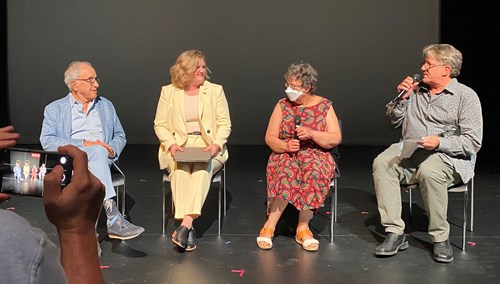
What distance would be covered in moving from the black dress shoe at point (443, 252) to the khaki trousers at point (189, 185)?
1.40 m

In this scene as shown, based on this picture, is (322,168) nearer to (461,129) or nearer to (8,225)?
(461,129)

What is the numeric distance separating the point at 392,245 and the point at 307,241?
50 cm

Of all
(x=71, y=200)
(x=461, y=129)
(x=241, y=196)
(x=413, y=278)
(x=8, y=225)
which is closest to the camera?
(x=8, y=225)

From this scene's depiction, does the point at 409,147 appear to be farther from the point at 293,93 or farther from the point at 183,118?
the point at 183,118

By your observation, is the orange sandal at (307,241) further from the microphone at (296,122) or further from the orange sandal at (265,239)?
the microphone at (296,122)

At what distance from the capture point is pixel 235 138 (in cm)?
822

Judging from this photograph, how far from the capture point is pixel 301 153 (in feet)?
13.6

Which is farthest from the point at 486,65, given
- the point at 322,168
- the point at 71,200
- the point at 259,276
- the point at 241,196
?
the point at 71,200

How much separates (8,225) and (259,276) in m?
2.87

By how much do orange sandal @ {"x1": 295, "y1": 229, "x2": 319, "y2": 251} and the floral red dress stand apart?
16 centimetres

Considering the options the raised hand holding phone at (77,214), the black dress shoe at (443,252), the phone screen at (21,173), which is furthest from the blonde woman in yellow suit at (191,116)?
the raised hand holding phone at (77,214)

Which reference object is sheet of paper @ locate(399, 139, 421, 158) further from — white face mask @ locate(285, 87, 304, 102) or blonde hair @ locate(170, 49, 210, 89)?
blonde hair @ locate(170, 49, 210, 89)

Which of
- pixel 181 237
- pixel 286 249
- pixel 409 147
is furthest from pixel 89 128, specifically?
pixel 409 147

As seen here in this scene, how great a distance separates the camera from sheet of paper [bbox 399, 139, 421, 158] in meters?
3.83
